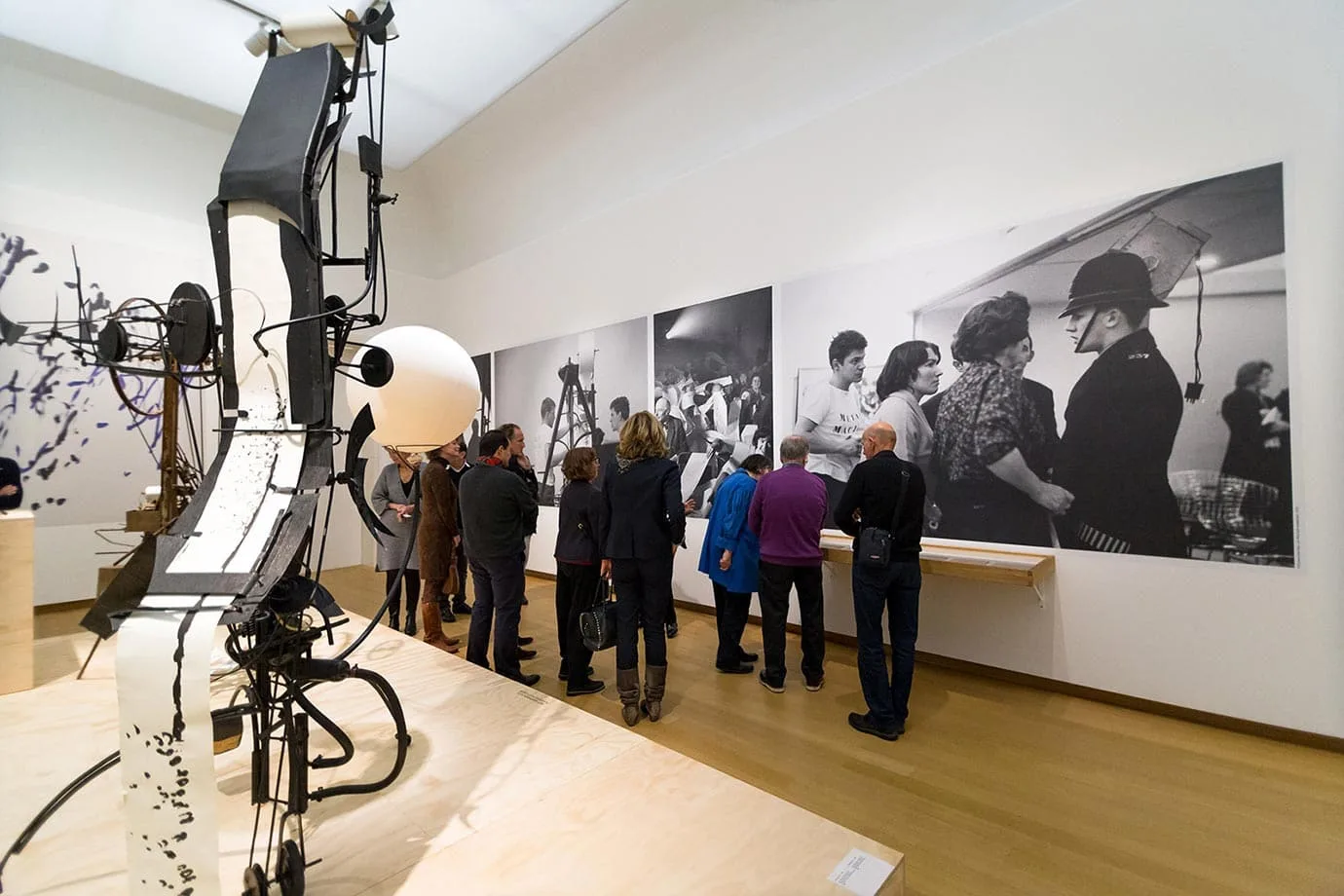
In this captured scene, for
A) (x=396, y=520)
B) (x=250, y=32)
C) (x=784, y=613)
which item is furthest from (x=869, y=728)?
(x=250, y=32)

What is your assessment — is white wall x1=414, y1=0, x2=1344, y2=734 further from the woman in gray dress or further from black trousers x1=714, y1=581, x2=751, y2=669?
the woman in gray dress

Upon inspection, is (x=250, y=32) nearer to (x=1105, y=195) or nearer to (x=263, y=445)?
(x=263, y=445)

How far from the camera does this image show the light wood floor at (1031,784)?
2016mm

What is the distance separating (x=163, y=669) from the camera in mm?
848

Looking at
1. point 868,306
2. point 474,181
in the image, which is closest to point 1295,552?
point 868,306

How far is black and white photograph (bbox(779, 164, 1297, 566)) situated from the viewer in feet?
9.61

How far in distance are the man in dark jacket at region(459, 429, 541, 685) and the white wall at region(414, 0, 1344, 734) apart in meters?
2.22

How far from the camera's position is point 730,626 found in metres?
3.92

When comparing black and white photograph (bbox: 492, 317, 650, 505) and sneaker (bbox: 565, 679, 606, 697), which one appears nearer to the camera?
sneaker (bbox: 565, 679, 606, 697)

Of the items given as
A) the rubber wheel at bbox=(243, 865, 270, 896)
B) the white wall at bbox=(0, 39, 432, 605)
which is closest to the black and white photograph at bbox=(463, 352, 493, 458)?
the white wall at bbox=(0, 39, 432, 605)

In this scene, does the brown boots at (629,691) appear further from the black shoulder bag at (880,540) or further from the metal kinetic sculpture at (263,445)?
the metal kinetic sculpture at (263,445)

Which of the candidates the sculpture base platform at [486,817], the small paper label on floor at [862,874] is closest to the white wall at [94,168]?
the sculpture base platform at [486,817]

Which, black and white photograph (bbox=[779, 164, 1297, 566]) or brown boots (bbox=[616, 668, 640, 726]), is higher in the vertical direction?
black and white photograph (bbox=[779, 164, 1297, 566])

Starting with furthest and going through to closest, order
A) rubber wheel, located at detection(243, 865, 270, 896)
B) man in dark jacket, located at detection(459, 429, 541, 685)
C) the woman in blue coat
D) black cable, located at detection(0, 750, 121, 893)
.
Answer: the woman in blue coat, man in dark jacket, located at detection(459, 429, 541, 685), black cable, located at detection(0, 750, 121, 893), rubber wheel, located at detection(243, 865, 270, 896)
